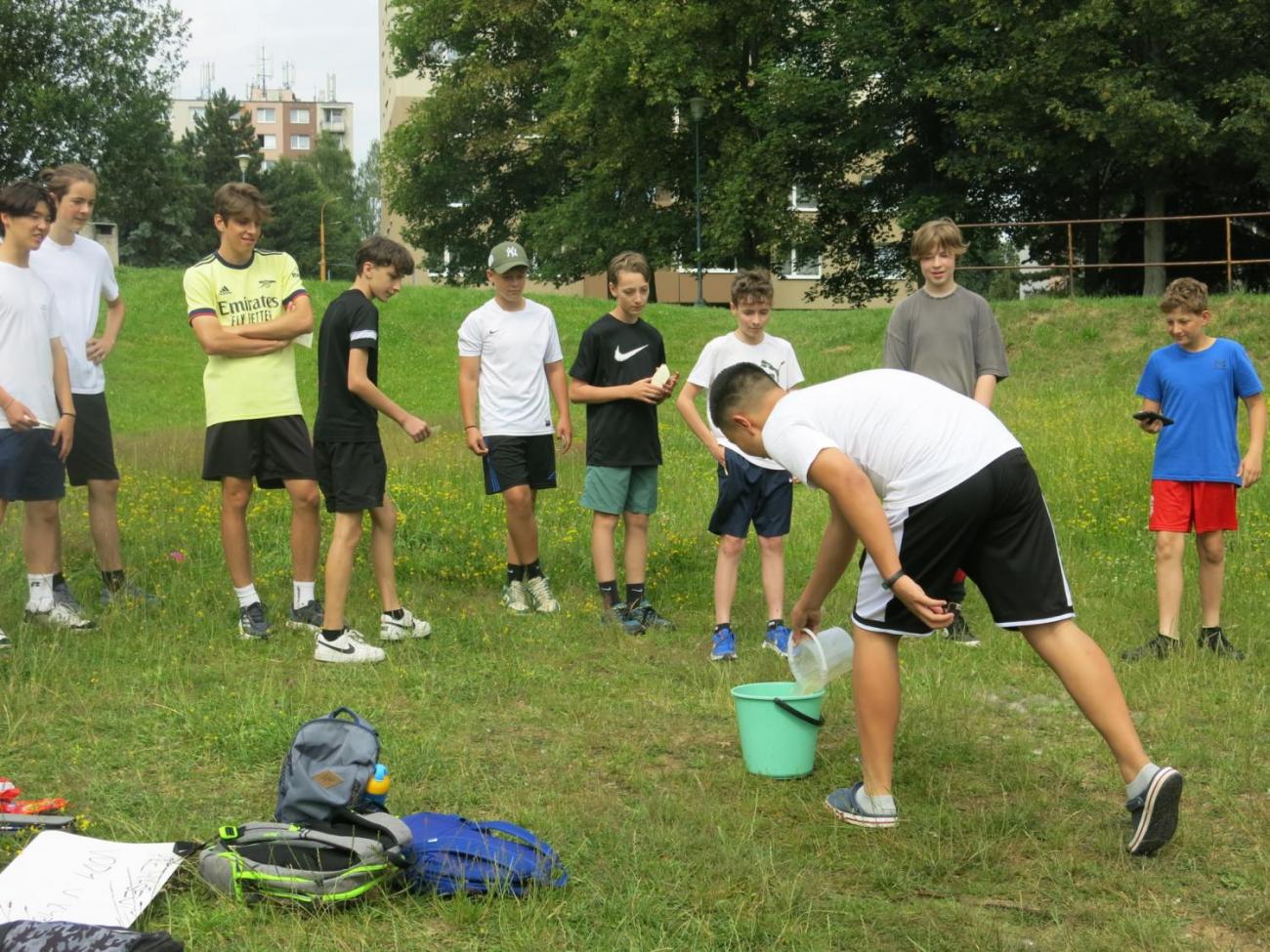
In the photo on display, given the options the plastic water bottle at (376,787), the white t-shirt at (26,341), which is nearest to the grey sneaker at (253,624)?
the white t-shirt at (26,341)

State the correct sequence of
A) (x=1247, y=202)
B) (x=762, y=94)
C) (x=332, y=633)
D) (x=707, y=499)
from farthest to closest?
(x=762, y=94) < (x=1247, y=202) < (x=707, y=499) < (x=332, y=633)

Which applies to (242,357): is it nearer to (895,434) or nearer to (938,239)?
(938,239)

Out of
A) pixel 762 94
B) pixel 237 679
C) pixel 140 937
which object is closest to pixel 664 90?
pixel 762 94

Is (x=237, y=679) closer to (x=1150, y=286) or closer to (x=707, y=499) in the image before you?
(x=707, y=499)

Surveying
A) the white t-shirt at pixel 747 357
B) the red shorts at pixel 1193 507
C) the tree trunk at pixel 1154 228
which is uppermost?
the tree trunk at pixel 1154 228

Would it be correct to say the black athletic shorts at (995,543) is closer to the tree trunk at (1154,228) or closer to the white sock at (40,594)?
the white sock at (40,594)

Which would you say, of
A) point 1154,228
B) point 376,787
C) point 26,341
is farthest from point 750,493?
point 1154,228

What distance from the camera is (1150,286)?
2480 cm

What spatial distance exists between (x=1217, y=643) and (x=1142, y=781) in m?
2.91

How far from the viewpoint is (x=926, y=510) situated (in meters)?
4.12

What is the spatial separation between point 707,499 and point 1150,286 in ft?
55.2

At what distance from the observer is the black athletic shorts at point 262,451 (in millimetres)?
6906

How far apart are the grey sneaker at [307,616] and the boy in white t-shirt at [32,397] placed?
106 centimetres

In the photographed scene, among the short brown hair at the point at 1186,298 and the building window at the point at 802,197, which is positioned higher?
the building window at the point at 802,197
